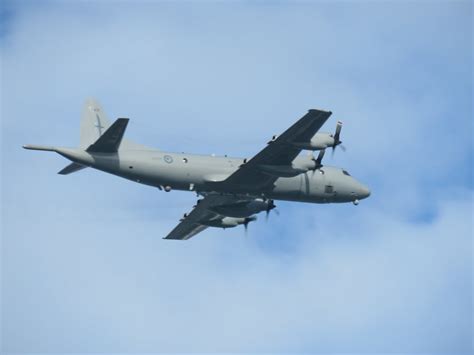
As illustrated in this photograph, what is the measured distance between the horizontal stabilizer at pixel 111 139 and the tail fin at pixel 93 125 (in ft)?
3.54

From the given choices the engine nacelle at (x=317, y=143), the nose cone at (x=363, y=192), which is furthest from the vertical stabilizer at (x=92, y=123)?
the nose cone at (x=363, y=192)

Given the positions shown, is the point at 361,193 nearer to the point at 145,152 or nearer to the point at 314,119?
the point at 314,119

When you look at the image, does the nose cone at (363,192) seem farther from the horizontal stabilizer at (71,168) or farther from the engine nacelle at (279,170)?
the horizontal stabilizer at (71,168)

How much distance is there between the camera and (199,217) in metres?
66.8

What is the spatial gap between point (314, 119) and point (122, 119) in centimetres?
1077

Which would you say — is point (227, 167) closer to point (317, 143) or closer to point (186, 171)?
point (186, 171)

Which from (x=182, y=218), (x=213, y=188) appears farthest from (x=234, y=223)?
(x=213, y=188)

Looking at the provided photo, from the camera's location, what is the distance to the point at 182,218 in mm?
67062

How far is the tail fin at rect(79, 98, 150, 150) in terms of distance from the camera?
5891 cm

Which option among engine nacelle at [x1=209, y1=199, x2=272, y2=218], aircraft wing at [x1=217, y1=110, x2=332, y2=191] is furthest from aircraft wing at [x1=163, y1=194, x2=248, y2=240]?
aircraft wing at [x1=217, y1=110, x2=332, y2=191]

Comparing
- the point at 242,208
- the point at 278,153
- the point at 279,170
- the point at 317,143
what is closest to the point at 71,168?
the point at 278,153

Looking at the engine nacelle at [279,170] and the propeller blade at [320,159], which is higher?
the propeller blade at [320,159]

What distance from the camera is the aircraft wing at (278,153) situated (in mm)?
56719

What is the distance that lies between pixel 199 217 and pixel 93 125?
35.7 ft
